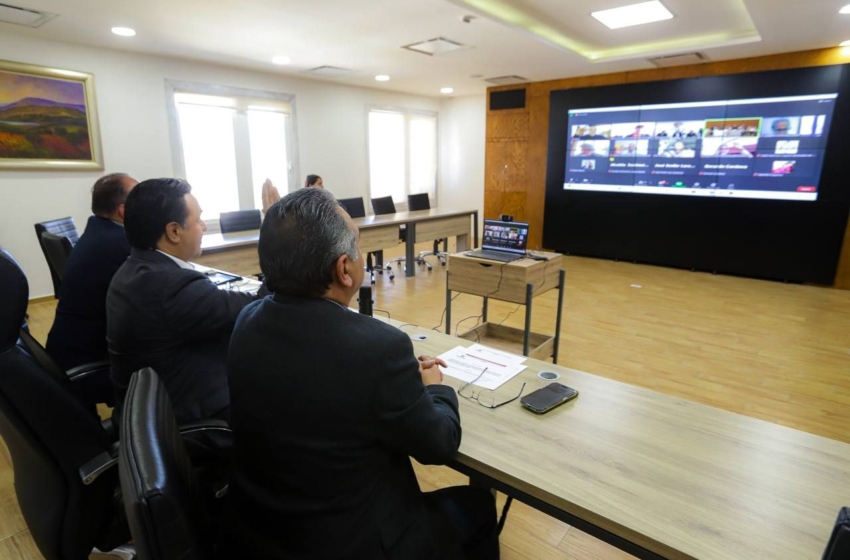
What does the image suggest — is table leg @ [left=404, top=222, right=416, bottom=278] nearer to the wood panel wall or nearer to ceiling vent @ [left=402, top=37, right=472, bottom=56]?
ceiling vent @ [left=402, top=37, right=472, bottom=56]

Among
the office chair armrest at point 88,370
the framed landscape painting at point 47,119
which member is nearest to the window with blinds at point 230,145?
the framed landscape painting at point 47,119

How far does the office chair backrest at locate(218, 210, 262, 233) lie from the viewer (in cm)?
445

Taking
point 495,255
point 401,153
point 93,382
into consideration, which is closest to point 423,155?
point 401,153

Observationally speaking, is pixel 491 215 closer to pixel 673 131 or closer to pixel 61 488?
pixel 673 131

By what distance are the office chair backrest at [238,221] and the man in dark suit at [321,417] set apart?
3.84 metres

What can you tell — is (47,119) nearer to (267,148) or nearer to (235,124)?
(235,124)

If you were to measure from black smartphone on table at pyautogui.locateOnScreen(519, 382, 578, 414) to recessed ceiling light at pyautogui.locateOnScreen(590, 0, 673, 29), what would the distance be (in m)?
4.00

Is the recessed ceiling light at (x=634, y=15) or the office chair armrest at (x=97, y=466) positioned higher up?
the recessed ceiling light at (x=634, y=15)

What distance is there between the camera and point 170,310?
4.79 ft

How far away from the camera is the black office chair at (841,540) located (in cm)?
56

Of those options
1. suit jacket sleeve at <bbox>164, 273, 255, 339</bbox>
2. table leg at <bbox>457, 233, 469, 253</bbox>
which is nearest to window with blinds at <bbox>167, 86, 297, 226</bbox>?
table leg at <bbox>457, 233, 469, 253</bbox>

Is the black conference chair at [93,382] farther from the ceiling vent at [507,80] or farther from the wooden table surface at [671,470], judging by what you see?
the ceiling vent at [507,80]

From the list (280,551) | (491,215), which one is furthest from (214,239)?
(491,215)

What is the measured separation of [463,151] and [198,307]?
332 inches
